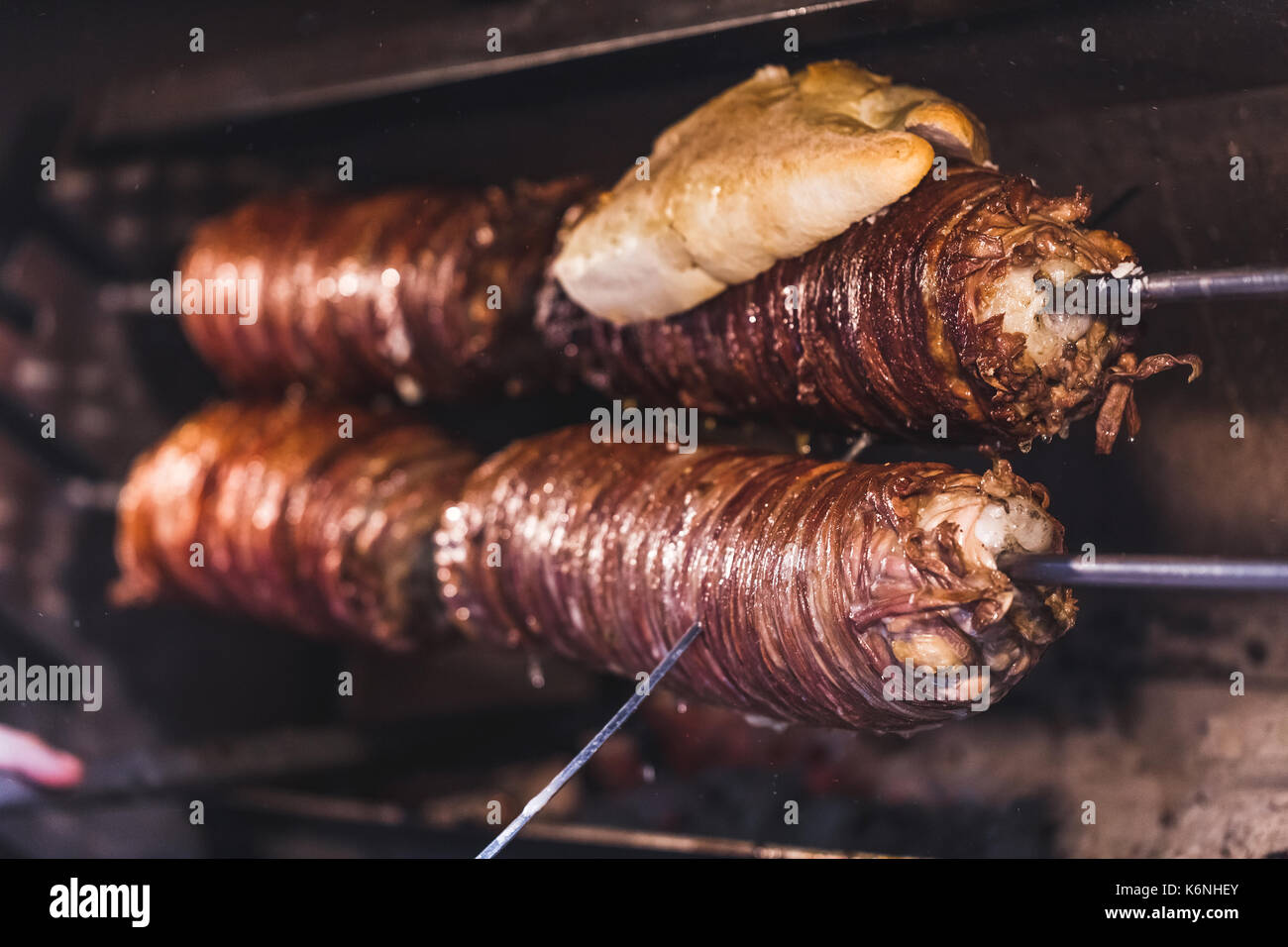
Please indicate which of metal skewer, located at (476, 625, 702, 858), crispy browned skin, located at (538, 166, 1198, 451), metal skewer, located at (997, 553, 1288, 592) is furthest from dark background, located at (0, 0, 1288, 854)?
metal skewer, located at (476, 625, 702, 858)

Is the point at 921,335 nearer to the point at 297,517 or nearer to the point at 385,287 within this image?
the point at 385,287

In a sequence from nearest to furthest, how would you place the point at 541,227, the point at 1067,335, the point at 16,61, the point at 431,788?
the point at 1067,335 < the point at 541,227 < the point at 431,788 < the point at 16,61

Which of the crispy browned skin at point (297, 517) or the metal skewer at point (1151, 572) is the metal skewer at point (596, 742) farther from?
the crispy browned skin at point (297, 517)

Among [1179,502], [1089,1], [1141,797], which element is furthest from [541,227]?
[1141,797]

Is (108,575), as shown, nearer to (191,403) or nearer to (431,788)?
(191,403)

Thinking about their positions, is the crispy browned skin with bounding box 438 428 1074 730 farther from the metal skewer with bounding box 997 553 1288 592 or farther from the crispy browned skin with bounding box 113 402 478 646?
the crispy browned skin with bounding box 113 402 478 646

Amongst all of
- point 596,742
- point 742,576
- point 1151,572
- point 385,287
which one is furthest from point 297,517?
point 1151,572

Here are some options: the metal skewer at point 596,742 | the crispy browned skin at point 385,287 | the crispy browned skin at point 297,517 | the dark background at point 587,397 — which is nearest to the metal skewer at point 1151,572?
the dark background at point 587,397

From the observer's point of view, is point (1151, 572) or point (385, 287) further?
point (385, 287)
